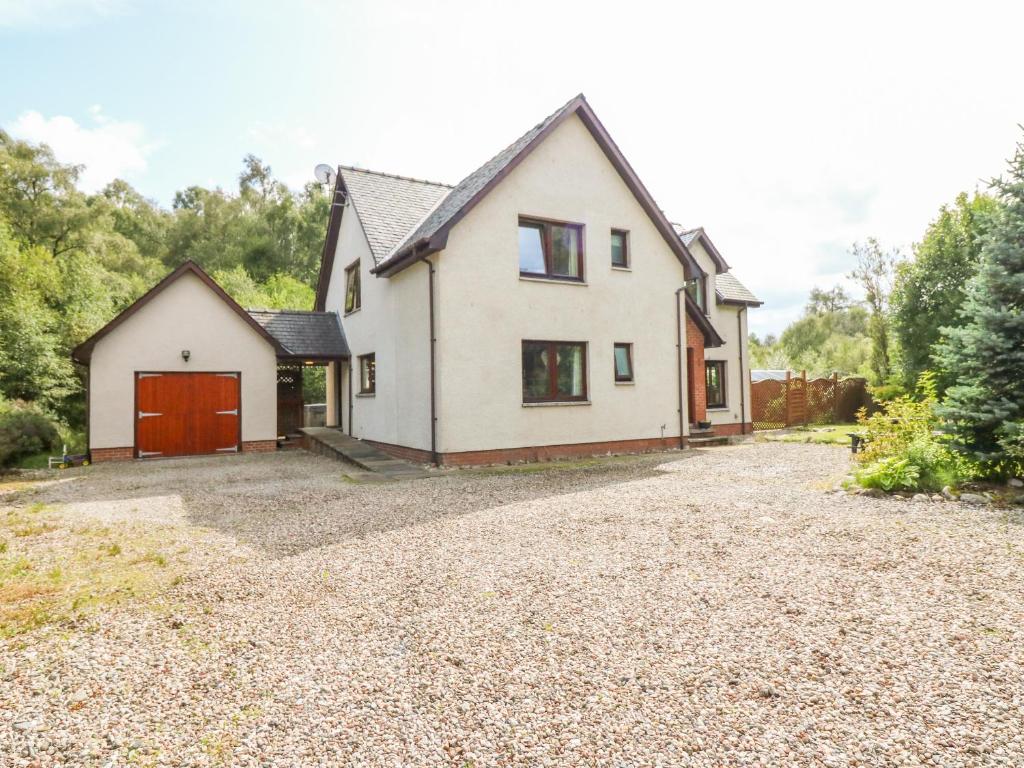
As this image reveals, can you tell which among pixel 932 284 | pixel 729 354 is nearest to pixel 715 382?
pixel 729 354

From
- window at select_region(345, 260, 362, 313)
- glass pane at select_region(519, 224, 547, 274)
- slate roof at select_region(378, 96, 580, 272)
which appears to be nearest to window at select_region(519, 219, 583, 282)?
glass pane at select_region(519, 224, 547, 274)

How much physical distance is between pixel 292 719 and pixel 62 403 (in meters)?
22.0

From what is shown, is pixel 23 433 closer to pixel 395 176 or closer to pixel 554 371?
pixel 395 176

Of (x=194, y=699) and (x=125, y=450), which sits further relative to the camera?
(x=125, y=450)

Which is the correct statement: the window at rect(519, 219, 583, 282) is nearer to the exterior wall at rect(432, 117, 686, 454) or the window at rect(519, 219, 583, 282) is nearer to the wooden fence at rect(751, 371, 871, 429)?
the exterior wall at rect(432, 117, 686, 454)

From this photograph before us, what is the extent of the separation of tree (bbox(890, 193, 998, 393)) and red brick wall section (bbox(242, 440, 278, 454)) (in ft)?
72.8

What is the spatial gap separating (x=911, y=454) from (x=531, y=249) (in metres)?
8.19

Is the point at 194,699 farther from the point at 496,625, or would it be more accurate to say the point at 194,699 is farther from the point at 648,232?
the point at 648,232

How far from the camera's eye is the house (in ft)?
39.0

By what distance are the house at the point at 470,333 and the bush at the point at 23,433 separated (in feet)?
6.06

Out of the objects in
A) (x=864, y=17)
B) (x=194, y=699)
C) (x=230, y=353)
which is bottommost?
(x=194, y=699)

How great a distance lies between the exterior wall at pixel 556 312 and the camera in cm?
1173

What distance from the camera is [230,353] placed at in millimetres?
15664

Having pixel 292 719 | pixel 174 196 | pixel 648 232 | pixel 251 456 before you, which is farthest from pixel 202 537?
pixel 174 196
